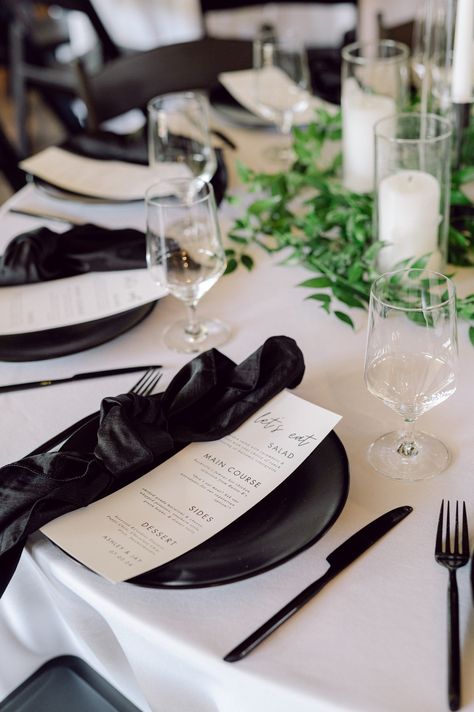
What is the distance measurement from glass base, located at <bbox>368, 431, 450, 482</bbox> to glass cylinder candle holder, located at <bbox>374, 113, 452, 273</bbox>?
0.31 metres

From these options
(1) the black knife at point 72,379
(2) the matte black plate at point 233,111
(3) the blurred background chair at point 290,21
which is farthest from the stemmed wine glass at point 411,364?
(3) the blurred background chair at point 290,21

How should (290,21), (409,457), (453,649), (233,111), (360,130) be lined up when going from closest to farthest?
(453,649) < (409,457) < (360,130) < (233,111) < (290,21)

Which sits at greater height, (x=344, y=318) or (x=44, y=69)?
(x=344, y=318)

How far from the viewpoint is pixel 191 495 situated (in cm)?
86

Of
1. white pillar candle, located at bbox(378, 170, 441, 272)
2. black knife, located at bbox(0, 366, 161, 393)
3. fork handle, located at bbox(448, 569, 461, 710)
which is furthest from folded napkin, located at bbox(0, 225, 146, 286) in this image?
fork handle, located at bbox(448, 569, 461, 710)

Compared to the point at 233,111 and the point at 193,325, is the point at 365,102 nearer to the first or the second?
the point at 233,111

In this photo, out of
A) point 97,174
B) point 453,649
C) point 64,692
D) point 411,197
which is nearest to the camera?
point 453,649

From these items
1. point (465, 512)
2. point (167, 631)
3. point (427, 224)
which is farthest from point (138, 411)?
point (427, 224)

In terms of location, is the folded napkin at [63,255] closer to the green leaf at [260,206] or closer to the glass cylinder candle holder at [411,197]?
the green leaf at [260,206]

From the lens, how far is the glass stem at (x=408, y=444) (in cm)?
90

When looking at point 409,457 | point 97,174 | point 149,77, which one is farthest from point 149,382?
point 149,77

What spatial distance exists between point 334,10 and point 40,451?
285 cm

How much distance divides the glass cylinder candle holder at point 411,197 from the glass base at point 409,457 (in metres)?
0.31

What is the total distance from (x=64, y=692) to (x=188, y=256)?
0.57 m
